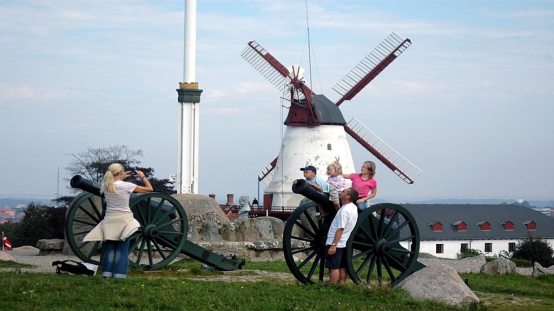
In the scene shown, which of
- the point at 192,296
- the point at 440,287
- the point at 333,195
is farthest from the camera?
the point at 333,195

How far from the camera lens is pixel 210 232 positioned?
87.8 ft

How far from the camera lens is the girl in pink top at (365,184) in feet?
46.3

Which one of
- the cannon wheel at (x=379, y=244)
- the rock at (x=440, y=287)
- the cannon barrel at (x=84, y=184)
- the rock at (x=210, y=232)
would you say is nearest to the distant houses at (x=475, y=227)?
the rock at (x=210, y=232)

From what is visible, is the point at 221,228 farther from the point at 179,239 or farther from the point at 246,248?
the point at 179,239

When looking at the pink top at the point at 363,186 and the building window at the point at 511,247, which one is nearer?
the pink top at the point at 363,186

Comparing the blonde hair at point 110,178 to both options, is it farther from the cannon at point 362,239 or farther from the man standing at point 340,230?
the man standing at point 340,230

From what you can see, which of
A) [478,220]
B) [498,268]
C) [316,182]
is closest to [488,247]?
[478,220]

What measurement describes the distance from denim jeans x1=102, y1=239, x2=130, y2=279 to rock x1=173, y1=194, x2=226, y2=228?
16.0 meters

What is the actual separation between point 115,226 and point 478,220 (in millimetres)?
79106

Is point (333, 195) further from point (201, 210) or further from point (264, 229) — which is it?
point (201, 210)

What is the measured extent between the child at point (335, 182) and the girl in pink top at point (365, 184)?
0.20m

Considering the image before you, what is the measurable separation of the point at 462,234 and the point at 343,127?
31248 millimetres

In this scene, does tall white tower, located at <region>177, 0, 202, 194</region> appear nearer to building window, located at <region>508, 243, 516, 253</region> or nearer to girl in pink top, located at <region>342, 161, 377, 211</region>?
girl in pink top, located at <region>342, 161, 377, 211</region>

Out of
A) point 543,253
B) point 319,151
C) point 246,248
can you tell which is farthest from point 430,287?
point 319,151
